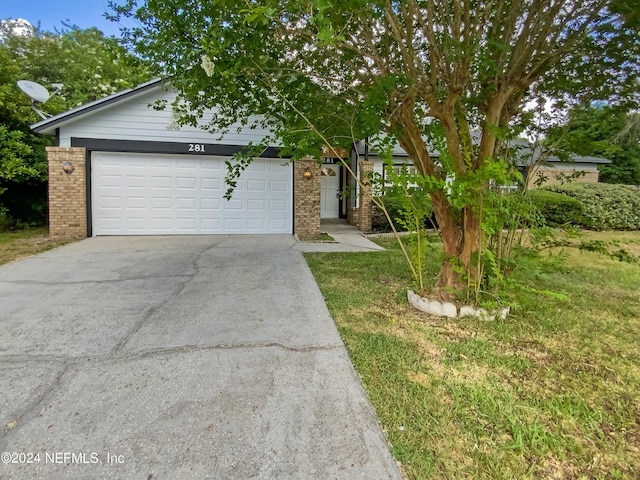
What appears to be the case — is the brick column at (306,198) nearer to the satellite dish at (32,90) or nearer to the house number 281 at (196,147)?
the house number 281 at (196,147)

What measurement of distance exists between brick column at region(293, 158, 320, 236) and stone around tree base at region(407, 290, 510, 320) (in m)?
6.33

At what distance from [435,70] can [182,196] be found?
7.85 meters

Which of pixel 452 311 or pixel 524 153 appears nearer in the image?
pixel 452 311

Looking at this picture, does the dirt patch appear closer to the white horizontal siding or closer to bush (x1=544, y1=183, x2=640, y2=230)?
the white horizontal siding

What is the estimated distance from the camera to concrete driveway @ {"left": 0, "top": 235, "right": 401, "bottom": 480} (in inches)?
73.0

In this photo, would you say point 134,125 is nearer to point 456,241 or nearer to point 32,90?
point 32,90

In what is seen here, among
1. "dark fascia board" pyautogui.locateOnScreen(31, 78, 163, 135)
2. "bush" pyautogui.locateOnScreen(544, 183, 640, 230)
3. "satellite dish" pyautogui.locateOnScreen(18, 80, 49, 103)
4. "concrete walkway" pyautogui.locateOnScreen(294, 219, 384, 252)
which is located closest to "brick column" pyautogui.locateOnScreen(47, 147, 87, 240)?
"dark fascia board" pyautogui.locateOnScreen(31, 78, 163, 135)

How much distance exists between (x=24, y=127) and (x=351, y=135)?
11258mm

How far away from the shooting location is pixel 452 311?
3.85 metres

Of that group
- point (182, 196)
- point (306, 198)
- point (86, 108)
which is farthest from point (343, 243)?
point (86, 108)

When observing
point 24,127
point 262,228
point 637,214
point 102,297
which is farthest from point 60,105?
point 637,214

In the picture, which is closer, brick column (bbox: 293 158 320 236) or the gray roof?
the gray roof

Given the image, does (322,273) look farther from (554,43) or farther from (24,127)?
A: (24,127)

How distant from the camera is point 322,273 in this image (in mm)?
5789
